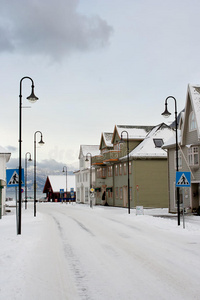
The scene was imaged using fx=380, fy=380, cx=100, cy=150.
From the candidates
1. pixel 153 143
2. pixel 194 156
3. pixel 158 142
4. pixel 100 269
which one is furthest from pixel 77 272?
pixel 158 142

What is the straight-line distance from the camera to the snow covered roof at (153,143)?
44.7m

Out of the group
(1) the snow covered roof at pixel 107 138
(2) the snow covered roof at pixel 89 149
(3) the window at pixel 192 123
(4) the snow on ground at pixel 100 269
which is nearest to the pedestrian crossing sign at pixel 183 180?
(4) the snow on ground at pixel 100 269

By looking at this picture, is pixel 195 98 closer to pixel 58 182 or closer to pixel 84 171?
pixel 84 171

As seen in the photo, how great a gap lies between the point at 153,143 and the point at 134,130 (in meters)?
4.99

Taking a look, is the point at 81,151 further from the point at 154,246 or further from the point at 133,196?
the point at 154,246

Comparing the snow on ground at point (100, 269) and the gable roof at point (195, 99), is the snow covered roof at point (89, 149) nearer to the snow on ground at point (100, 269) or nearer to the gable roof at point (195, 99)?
the gable roof at point (195, 99)

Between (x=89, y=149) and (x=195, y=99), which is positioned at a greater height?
(x=195, y=99)

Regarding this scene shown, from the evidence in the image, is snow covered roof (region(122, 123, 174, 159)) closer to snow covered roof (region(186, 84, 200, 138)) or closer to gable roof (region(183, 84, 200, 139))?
gable roof (region(183, 84, 200, 139))

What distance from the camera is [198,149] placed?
101ft

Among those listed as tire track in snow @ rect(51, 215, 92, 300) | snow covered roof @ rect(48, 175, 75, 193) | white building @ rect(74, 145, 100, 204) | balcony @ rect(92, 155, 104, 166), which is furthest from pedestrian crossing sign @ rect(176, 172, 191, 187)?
snow covered roof @ rect(48, 175, 75, 193)

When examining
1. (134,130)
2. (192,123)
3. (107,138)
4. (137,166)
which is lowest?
(137,166)

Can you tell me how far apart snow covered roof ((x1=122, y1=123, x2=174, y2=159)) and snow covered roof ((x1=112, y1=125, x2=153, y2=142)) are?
0.83 metres

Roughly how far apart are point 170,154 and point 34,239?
23.3m

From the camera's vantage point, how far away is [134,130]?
5081cm
